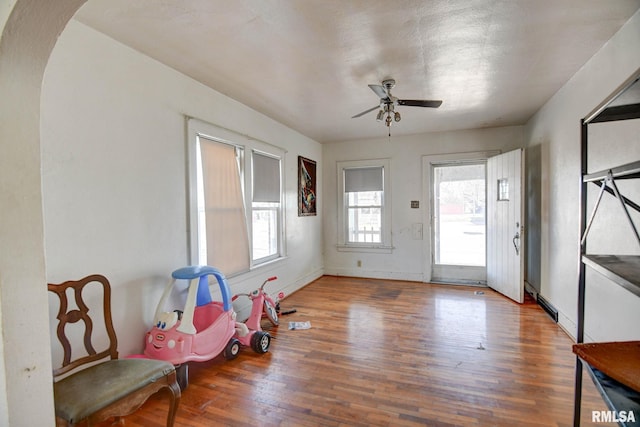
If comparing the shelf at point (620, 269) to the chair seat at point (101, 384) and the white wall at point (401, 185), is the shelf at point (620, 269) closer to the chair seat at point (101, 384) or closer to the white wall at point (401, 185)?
the chair seat at point (101, 384)

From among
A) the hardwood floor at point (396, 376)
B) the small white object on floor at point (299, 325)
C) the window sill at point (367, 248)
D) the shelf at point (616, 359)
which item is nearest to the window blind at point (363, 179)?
the window sill at point (367, 248)

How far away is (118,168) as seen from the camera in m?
2.26

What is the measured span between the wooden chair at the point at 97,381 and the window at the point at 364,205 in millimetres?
4396

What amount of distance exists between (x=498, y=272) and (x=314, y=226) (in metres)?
3.05

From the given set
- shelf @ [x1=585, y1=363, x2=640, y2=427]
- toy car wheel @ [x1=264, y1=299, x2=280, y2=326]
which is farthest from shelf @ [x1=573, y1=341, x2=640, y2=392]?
toy car wheel @ [x1=264, y1=299, x2=280, y2=326]

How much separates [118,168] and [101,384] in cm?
144

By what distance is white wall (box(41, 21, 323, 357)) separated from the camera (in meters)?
1.91

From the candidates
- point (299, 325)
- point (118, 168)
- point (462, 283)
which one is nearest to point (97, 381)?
point (118, 168)

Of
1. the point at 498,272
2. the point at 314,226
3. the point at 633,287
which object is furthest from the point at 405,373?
the point at 314,226

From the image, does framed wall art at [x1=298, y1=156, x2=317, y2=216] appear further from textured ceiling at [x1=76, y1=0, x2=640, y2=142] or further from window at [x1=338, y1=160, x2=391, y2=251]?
textured ceiling at [x1=76, y1=0, x2=640, y2=142]

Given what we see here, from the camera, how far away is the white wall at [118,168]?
6.26ft

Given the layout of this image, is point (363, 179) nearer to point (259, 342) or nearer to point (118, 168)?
point (259, 342)

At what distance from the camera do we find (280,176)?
15.0 feet

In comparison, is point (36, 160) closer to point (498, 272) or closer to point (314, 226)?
point (314, 226)
